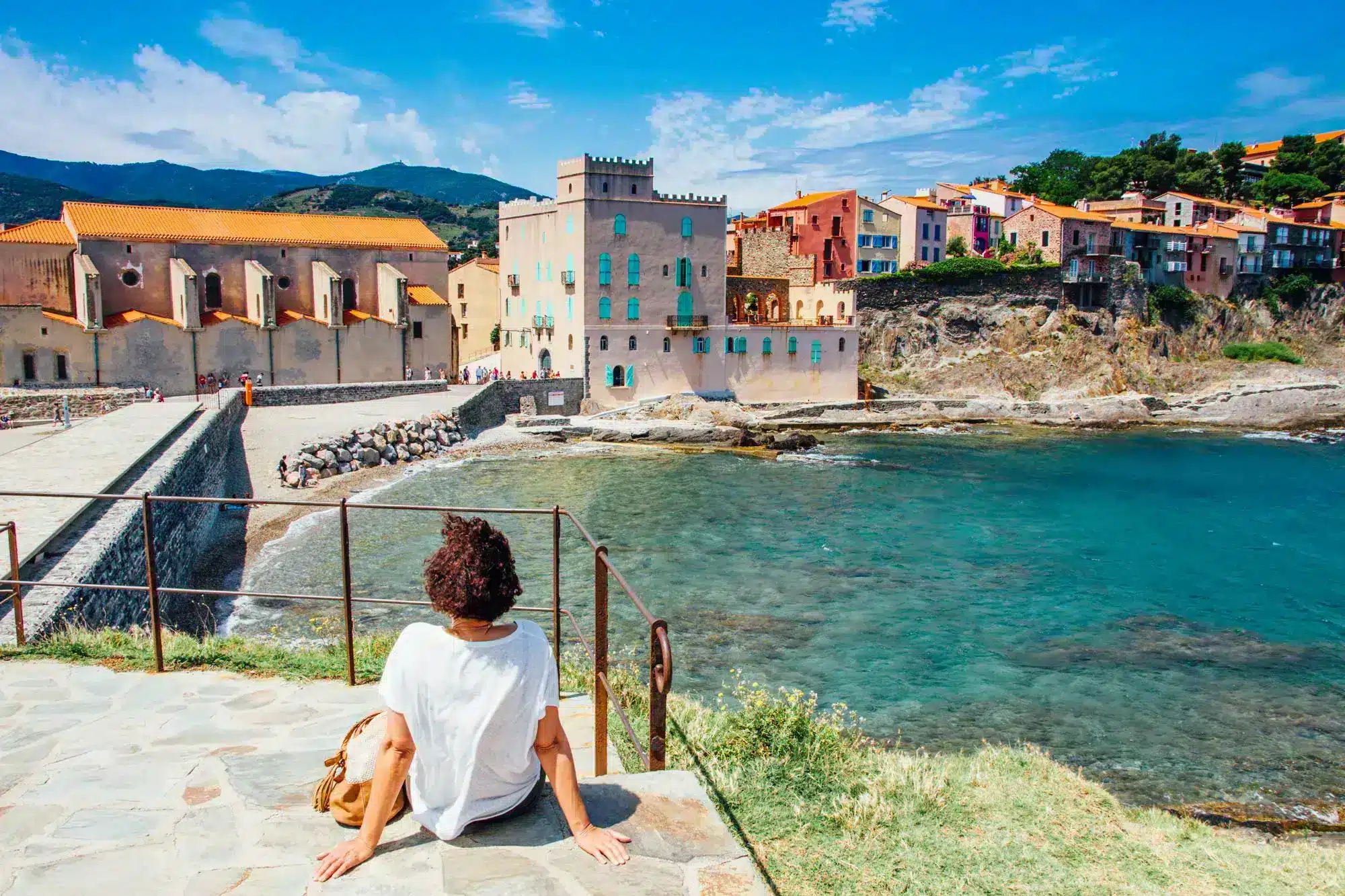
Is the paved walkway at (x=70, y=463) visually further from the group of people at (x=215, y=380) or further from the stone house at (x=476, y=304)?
the stone house at (x=476, y=304)

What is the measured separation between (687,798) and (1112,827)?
454 centimetres

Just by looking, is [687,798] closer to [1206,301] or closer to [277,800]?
[277,800]

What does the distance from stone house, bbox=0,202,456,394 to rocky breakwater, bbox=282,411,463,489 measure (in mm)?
9552

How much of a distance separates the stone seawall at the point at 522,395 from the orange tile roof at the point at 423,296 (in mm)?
6173

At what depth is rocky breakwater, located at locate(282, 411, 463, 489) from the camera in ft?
89.0

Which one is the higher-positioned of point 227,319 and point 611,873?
point 227,319

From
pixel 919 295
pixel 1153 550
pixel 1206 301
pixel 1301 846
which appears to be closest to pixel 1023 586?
pixel 1153 550

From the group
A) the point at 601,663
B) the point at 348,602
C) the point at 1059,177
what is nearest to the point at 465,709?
the point at 601,663

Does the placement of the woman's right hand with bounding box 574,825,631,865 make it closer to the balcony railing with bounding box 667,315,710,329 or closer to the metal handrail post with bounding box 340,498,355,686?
the metal handrail post with bounding box 340,498,355,686

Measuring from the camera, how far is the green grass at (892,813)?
532 cm

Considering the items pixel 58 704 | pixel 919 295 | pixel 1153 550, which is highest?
pixel 919 295

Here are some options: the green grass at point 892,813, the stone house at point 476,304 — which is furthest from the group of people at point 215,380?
the green grass at point 892,813

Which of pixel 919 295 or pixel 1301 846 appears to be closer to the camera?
pixel 1301 846

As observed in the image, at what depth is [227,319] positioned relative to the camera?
39.1 metres
